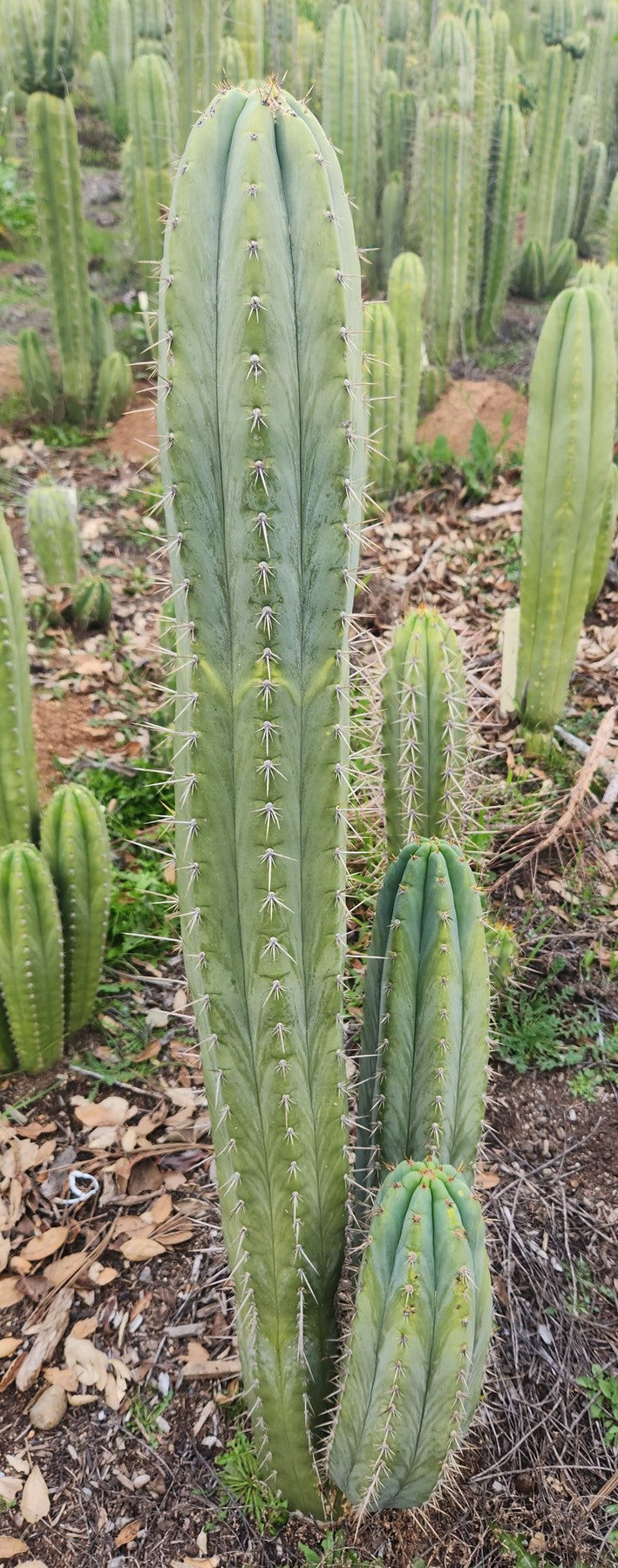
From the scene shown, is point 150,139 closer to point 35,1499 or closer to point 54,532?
point 54,532

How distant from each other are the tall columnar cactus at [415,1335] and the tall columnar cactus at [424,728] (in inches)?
42.3

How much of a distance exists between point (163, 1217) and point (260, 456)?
172 centimetres

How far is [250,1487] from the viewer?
1828mm

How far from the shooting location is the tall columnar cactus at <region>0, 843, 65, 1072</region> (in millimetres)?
2371

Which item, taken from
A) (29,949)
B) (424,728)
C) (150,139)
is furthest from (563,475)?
(150,139)

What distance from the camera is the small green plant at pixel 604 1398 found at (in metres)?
1.90

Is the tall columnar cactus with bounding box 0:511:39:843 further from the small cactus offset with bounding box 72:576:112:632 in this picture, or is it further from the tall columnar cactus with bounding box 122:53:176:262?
the tall columnar cactus with bounding box 122:53:176:262

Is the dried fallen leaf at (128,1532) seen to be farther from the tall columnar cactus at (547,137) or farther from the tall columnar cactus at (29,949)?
the tall columnar cactus at (547,137)

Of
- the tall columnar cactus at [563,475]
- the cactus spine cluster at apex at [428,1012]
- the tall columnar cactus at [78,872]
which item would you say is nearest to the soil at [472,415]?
the tall columnar cactus at [563,475]

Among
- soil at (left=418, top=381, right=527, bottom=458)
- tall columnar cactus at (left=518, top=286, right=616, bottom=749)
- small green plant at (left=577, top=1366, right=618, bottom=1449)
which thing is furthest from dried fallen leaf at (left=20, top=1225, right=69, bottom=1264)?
soil at (left=418, top=381, right=527, bottom=458)

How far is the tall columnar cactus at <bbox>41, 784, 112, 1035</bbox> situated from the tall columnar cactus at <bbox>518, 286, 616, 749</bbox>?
1565mm

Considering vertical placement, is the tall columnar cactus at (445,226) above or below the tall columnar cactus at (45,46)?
below

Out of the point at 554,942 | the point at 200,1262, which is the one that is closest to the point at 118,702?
the point at 554,942

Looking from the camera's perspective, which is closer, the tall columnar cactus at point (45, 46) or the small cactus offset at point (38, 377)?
the tall columnar cactus at point (45, 46)
